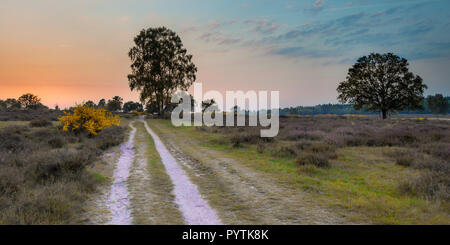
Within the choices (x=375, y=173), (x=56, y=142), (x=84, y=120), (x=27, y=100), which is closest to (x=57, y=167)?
(x=56, y=142)

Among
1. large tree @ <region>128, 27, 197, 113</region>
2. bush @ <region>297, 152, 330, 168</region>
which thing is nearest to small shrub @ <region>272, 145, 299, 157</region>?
bush @ <region>297, 152, 330, 168</region>

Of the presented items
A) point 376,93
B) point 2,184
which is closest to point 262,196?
point 2,184

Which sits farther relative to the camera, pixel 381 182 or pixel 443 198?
pixel 381 182

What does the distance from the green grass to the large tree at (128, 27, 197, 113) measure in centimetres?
4208

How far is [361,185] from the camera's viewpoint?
795 cm

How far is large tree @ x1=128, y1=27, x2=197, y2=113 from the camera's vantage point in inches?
2010

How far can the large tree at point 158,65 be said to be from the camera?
168 ft

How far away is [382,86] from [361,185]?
47.6 m

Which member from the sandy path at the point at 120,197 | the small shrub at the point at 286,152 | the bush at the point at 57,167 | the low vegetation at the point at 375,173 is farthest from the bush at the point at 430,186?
the bush at the point at 57,167

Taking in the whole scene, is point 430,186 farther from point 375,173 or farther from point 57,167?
point 57,167

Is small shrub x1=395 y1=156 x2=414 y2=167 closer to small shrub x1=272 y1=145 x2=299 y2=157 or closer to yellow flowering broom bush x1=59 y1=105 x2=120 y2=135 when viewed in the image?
small shrub x1=272 y1=145 x2=299 y2=157

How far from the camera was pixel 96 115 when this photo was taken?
20734mm

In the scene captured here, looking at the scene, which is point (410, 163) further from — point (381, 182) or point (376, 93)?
point (376, 93)
